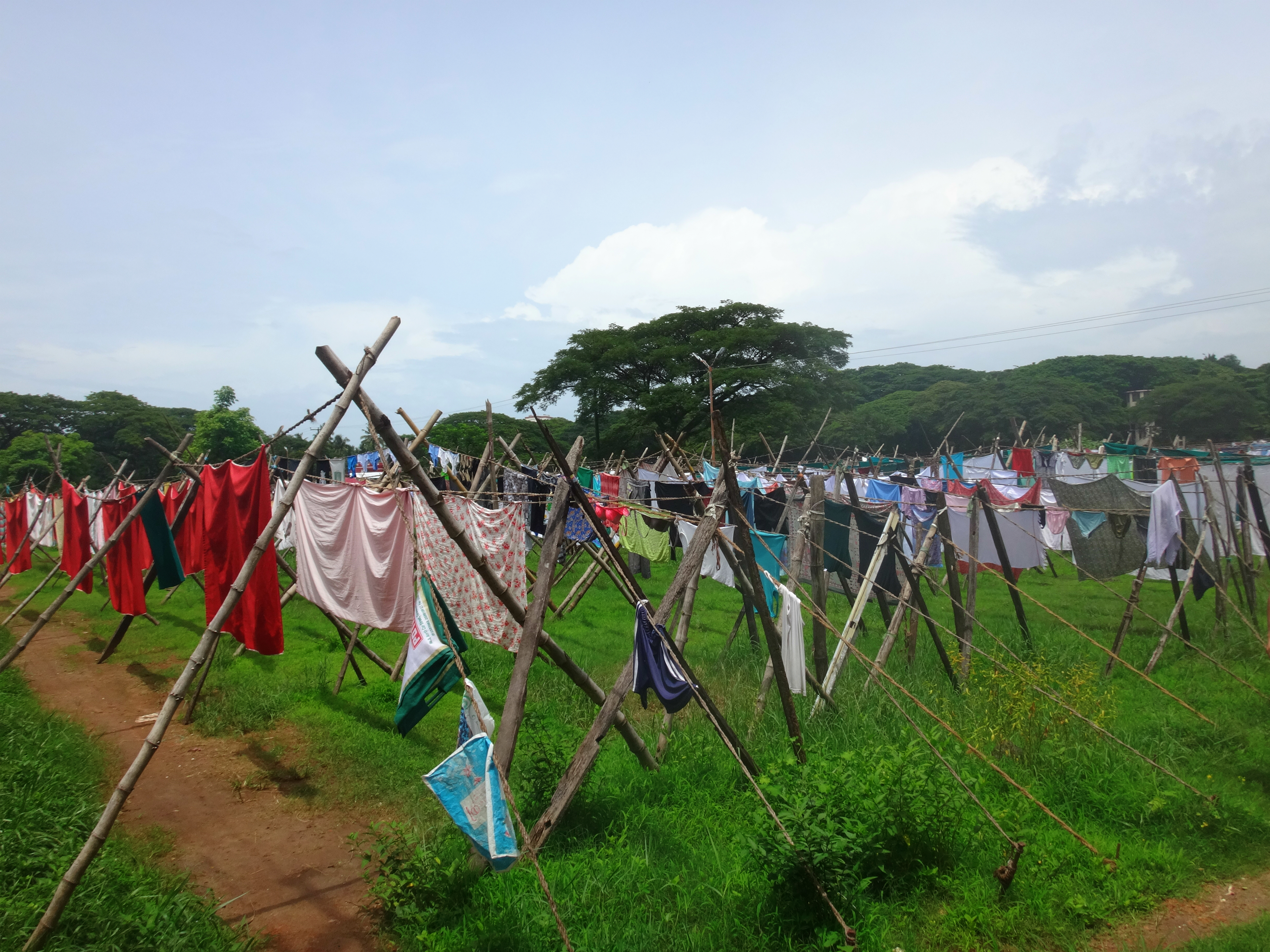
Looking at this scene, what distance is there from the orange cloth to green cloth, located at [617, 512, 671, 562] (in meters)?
8.87

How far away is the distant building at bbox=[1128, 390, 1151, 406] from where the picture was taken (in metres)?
49.8

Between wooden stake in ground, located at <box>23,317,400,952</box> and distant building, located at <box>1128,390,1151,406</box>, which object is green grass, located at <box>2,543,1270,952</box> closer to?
wooden stake in ground, located at <box>23,317,400,952</box>

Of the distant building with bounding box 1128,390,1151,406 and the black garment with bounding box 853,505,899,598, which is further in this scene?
the distant building with bounding box 1128,390,1151,406

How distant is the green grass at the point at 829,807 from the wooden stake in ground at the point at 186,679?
1.42 ft

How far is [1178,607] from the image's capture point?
26.9ft

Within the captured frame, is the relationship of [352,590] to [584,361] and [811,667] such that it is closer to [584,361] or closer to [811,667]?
[811,667]

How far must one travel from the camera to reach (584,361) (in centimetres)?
3625

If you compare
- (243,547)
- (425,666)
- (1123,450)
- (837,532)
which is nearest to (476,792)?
(425,666)

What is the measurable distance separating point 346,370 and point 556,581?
989 cm

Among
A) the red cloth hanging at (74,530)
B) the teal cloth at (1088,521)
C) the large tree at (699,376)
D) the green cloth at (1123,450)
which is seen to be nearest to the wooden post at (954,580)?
the teal cloth at (1088,521)

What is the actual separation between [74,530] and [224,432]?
23052 mm

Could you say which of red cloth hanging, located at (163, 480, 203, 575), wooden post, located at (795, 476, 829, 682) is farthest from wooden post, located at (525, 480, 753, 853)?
red cloth hanging, located at (163, 480, 203, 575)

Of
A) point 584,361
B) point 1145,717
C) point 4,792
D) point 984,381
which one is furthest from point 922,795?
point 984,381

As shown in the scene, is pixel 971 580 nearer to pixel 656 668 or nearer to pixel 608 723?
pixel 656 668
